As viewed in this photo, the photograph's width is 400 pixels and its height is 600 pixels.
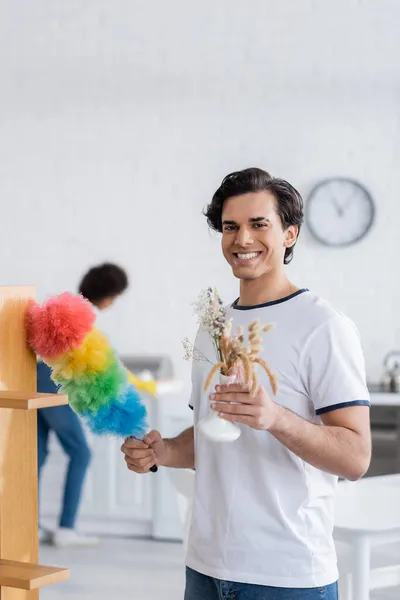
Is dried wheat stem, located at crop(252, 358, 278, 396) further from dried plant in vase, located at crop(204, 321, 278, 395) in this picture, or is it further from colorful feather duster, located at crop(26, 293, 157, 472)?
colorful feather duster, located at crop(26, 293, 157, 472)

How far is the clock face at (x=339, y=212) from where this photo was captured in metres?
5.43

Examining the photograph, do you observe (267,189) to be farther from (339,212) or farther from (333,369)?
(339,212)

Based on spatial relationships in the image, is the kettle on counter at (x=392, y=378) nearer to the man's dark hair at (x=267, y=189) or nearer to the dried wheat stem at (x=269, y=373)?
the man's dark hair at (x=267, y=189)

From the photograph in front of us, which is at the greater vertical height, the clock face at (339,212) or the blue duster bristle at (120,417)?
the clock face at (339,212)

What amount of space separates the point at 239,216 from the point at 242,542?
1.94 feet

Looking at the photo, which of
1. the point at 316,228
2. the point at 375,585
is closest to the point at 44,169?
the point at 316,228

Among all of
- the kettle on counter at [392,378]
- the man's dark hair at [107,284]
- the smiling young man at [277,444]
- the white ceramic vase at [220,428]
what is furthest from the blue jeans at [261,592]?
the kettle on counter at [392,378]

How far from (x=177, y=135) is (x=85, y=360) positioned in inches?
161

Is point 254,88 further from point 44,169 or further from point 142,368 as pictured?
point 142,368

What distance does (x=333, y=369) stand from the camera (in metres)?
1.59

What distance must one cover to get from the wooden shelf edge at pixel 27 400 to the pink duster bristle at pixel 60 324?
9 centimetres

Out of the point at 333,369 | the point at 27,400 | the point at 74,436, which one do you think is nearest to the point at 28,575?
the point at 27,400

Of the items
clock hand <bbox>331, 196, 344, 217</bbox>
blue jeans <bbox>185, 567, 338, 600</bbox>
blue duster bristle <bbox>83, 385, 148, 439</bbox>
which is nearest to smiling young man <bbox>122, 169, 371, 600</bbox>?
blue jeans <bbox>185, 567, 338, 600</bbox>

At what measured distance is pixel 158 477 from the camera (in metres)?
4.69
